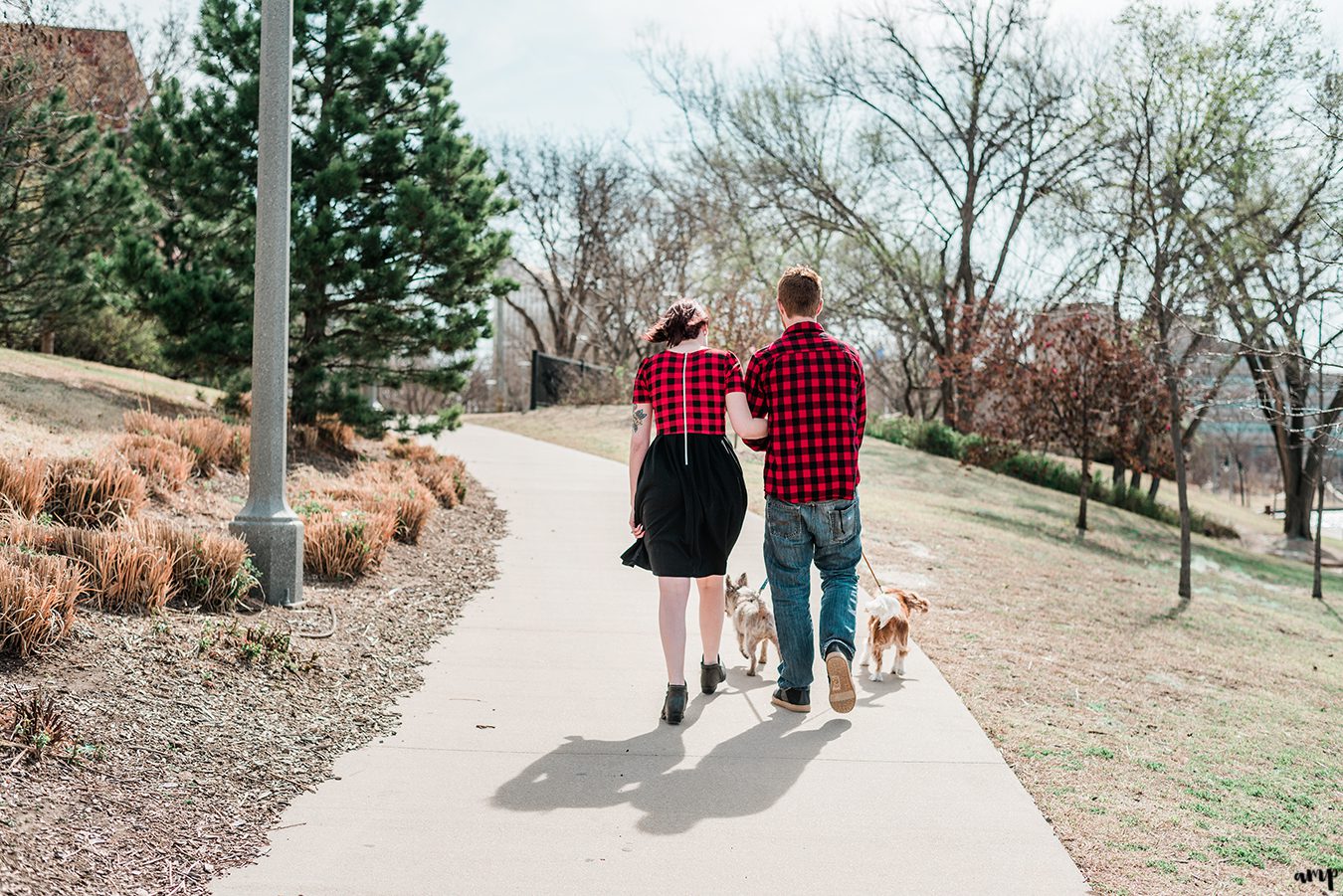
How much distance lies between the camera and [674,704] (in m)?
5.40

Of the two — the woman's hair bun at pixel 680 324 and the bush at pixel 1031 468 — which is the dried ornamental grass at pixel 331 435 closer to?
the woman's hair bun at pixel 680 324

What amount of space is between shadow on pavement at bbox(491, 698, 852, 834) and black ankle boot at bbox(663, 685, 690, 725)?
5 cm

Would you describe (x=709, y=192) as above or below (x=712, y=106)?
below

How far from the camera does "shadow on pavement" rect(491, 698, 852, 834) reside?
4.37 m

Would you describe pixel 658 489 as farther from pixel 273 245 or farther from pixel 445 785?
pixel 273 245

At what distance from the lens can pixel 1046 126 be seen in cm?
2741

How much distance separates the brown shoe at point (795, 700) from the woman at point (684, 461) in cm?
63

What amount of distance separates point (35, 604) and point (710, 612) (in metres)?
3.02

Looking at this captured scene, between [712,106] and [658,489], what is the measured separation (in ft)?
85.1

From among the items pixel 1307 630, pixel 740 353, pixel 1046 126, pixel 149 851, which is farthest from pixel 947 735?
pixel 1046 126

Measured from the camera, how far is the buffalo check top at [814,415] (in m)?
5.27

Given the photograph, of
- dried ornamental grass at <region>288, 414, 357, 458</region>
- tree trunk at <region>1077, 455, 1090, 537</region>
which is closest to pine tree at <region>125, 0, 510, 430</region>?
dried ornamental grass at <region>288, 414, 357, 458</region>

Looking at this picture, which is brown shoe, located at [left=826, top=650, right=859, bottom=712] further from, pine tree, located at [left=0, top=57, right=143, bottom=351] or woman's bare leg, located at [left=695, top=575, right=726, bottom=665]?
pine tree, located at [left=0, top=57, right=143, bottom=351]

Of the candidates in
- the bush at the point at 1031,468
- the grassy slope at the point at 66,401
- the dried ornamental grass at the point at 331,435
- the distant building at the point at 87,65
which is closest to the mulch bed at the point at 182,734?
the grassy slope at the point at 66,401
